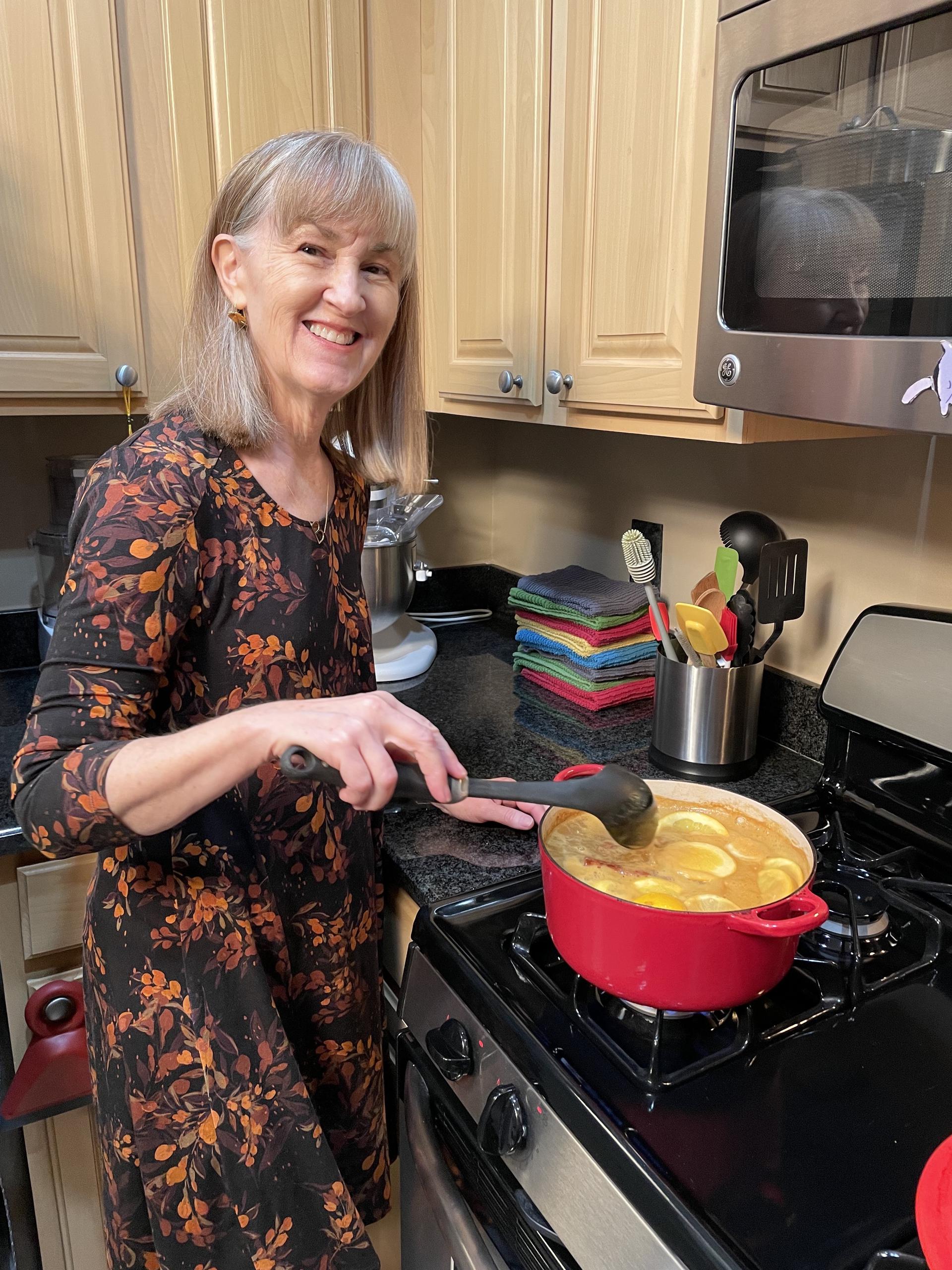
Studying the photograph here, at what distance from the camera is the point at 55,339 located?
134 cm

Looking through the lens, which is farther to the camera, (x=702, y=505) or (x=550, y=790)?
(x=702, y=505)

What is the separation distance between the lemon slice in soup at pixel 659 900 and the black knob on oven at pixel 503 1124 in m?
0.19

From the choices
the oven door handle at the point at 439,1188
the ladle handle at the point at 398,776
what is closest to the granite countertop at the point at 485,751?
the oven door handle at the point at 439,1188

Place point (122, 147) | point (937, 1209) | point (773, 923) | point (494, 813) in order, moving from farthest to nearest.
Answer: point (122, 147) < point (494, 813) < point (773, 923) < point (937, 1209)

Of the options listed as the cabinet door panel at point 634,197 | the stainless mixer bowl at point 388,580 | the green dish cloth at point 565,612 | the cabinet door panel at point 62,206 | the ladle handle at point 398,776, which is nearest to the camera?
the ladle handle at point 398,776

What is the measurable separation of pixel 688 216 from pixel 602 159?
206 mm

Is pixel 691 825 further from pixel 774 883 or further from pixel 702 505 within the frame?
pixel 702 505

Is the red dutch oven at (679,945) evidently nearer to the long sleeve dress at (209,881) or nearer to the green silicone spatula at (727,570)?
the long sleeve dress at (209,881)

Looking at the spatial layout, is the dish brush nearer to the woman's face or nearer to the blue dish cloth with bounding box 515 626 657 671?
the blue dish cloth with bounding box 515 626 657 671

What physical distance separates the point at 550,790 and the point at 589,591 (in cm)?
83

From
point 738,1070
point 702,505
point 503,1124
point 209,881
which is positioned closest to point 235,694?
point 209,881

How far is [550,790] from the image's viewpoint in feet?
2.43

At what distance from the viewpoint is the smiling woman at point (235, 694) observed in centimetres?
79

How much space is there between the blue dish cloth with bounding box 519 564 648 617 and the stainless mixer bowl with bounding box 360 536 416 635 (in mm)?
209
